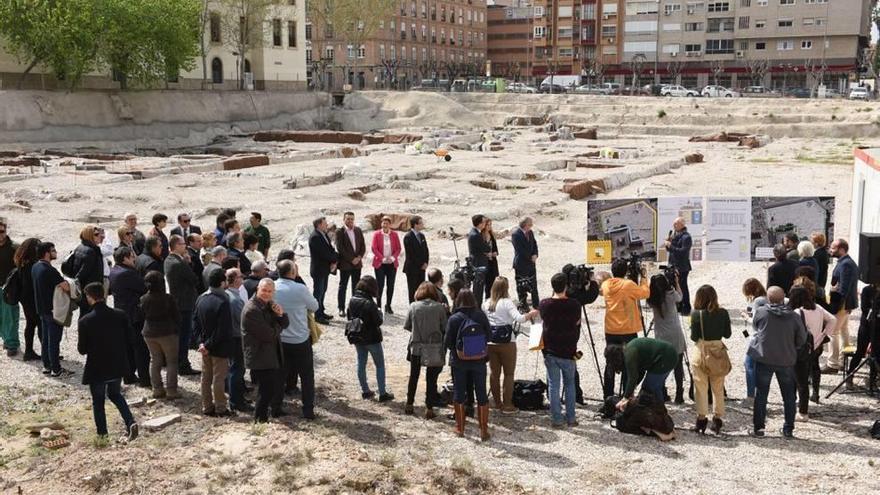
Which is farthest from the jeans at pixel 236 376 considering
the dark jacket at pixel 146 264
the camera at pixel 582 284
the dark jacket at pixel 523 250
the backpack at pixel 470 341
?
the dark jacket at pixel 523 250

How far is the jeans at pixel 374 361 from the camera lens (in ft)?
33.4

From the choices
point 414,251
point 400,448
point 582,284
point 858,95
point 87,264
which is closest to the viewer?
point 400,448

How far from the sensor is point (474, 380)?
9.23m

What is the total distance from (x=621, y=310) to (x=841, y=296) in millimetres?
3520

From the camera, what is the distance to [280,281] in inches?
379

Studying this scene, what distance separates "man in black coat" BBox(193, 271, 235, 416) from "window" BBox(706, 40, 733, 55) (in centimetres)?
10535

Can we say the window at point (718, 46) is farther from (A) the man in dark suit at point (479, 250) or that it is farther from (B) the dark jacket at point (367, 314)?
(B) the dark jacket at point (367, 314)

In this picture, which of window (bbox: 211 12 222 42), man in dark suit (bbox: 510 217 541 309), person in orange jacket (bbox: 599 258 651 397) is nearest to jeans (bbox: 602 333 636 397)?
person in orange jacket (bbox: 599 258 651 397)

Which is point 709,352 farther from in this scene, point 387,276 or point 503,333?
point 387,276

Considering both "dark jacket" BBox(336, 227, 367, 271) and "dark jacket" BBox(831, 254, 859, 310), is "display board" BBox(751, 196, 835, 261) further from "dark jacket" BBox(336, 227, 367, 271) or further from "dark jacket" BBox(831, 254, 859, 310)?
Answer: "dark jacket" BBox(336, 227, 367, 271)

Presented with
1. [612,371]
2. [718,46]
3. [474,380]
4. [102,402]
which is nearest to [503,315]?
[474,380]

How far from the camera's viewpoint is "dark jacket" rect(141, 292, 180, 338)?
9953mm

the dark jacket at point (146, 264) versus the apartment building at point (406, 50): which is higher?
the apartment building at point (406, 50)

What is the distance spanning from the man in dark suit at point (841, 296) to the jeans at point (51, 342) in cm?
1004
